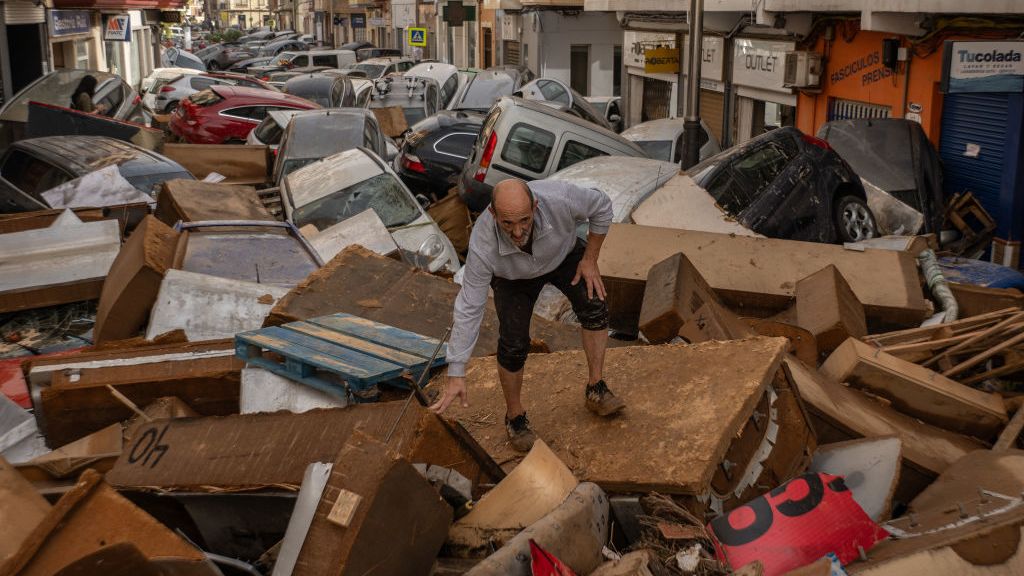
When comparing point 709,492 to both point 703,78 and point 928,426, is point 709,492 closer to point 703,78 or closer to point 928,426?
point 928,426

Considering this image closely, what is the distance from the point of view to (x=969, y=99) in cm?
1185

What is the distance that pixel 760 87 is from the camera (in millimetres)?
17312

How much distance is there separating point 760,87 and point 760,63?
1.52 feet

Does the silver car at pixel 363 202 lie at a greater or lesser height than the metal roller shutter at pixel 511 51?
lesser

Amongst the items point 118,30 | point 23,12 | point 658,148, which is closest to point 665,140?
point 658,148

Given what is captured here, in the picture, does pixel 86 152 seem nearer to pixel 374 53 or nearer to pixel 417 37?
pixel 417 37

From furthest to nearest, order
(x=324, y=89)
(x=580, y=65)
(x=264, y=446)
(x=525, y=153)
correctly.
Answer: (x=580, y=65) → (x=324, y=89) → (x=525, y=153) → (x=264, y=446)

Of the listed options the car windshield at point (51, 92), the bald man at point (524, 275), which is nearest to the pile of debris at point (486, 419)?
the bald man at point (524, 275)

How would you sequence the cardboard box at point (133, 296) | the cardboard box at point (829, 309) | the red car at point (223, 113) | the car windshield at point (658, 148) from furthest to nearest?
1. the red car at point (223, 113)
2. the car windshield at point (658, 148)
3. the cardboard box at point (133, 296)
4. the cardboard box at point (829, 309)

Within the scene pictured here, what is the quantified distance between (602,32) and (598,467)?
97.6 feet

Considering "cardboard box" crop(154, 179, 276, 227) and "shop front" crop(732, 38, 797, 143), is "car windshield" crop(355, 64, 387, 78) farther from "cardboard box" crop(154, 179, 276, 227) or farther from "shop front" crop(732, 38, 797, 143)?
"cardboard box" crop(154, 179, 276, 227)

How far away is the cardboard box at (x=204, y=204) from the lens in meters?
8.57

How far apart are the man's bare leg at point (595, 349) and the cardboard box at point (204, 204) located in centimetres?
452

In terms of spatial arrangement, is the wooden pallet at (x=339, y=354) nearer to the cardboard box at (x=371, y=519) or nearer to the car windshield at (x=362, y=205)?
the cardboard box at (x=371, y=519)
